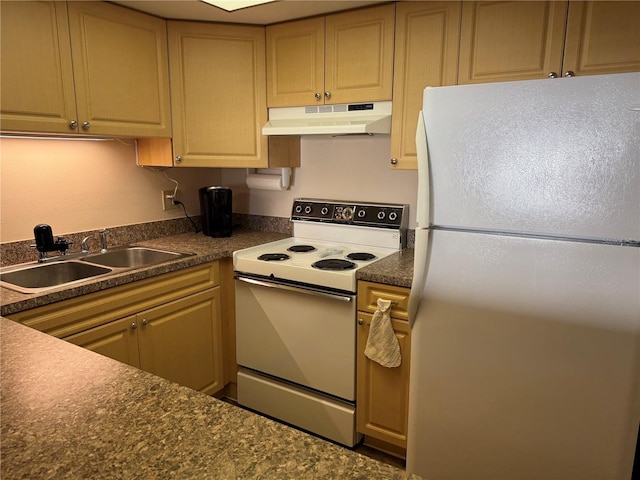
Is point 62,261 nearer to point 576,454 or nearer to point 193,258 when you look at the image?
point 193,258

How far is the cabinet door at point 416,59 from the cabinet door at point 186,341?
1225 millimetres

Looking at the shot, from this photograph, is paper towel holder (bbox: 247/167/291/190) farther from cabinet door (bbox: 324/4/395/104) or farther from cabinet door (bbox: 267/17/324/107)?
cabinet door (bbox: 324/4/395/104)

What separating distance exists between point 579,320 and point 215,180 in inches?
94.9

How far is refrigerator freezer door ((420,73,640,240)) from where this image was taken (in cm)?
127

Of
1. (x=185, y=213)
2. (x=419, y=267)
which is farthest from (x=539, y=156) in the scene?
(x=185, y=213)

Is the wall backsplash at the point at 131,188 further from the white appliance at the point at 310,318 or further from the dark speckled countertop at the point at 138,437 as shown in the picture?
the dark speckled countertop at the point at 138,437

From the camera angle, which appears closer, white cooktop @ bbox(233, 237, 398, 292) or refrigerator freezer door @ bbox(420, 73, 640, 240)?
refrigerator freezer door @ bbox(420, 73, 640, 240)

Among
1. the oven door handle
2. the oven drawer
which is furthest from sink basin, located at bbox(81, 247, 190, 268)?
the oven drawer

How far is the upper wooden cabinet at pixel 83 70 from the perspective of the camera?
71.2 inches

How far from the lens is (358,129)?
2160 millimetres

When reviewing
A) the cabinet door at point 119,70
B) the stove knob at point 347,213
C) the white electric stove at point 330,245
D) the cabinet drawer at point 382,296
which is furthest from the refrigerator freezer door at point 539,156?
the cabinet door at point 119,70

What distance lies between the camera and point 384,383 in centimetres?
208

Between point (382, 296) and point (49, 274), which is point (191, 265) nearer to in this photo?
point (49, 274)

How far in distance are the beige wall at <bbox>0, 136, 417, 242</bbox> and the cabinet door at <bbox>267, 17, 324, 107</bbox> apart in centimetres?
36
